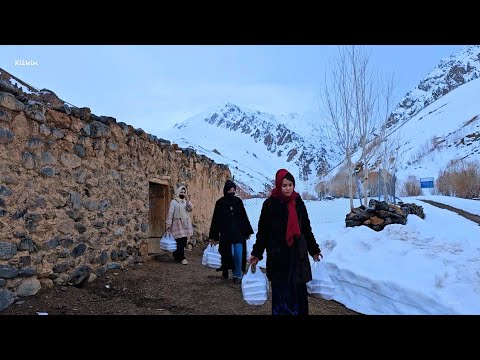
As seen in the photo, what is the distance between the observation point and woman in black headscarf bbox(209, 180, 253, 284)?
228 inches

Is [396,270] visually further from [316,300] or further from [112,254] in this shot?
[112,254]

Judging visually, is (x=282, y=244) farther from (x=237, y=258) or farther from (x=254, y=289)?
(x=237, y=258)

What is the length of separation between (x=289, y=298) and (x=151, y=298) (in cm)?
219

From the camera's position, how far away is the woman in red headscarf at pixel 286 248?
3.31m

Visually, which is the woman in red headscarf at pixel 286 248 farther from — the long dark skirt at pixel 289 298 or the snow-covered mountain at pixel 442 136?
the snow-covered mountain at pixel 442 136

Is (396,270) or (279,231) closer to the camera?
(279,231)

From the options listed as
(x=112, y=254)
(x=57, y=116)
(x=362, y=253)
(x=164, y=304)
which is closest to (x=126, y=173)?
(x=112, y=254)

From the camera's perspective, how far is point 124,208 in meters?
6.47

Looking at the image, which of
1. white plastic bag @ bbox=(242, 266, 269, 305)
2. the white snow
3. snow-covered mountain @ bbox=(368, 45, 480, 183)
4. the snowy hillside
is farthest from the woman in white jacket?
the snowy hillside

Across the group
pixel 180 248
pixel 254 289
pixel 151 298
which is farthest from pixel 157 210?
pixel 254 289

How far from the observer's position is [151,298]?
4855 mm

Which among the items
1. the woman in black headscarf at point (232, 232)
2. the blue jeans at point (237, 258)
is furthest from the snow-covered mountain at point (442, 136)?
the blue jeans at point (237, 258)

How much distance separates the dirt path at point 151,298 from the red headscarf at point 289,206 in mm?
1481
